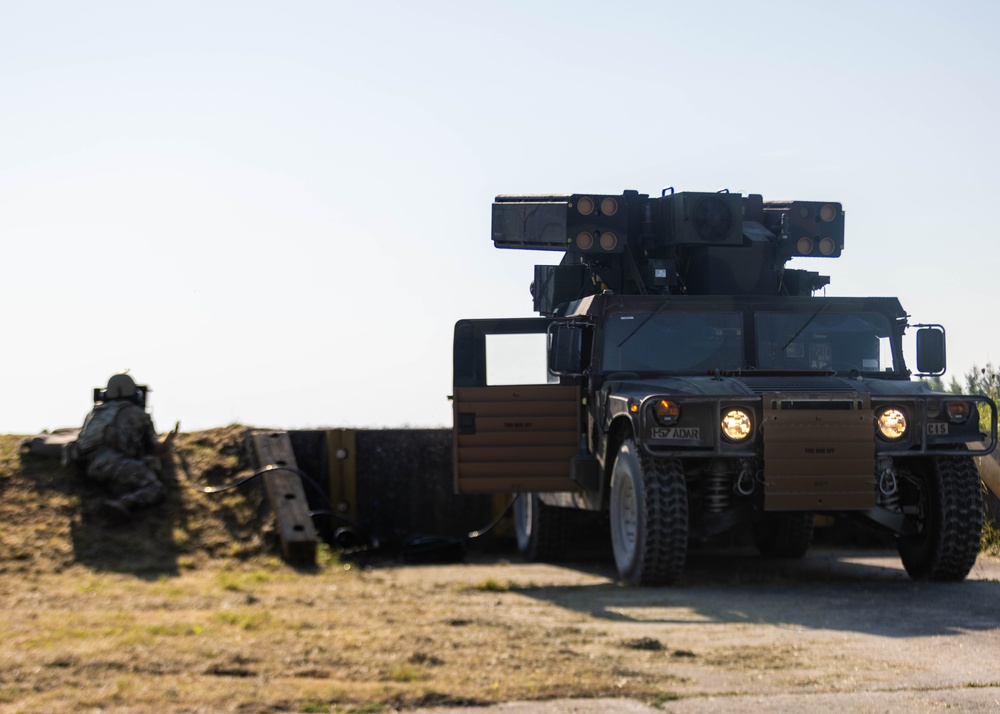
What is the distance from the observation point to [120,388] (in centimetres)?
1180

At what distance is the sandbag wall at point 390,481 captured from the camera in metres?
13.2

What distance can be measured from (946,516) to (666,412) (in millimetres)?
2176

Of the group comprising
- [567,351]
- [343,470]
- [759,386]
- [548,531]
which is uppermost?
[567,351]

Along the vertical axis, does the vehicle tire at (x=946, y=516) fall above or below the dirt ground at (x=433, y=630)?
above

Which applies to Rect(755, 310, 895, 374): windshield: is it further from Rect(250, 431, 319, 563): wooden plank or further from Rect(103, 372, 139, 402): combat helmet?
Rect(103, 372, 139, 402): combat helmet

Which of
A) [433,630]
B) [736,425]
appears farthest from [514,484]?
[433,630]

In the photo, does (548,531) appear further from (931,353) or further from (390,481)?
(931,353)

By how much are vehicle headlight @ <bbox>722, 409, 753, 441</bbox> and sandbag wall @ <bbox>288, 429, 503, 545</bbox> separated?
4.87m

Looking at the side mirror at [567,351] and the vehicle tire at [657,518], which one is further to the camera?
the side mirror at [567,351]

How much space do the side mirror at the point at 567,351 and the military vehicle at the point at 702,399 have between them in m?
0.01

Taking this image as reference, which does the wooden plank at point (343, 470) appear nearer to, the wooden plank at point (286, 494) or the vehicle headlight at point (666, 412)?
the wooden plank at point (286, 494)

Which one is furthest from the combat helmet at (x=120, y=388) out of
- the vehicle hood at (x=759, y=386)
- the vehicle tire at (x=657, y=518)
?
the vehicle tire at (x=657, y=518)

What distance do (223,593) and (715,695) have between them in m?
4.31

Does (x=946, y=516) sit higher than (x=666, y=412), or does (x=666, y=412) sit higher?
(x=666, y=412)
